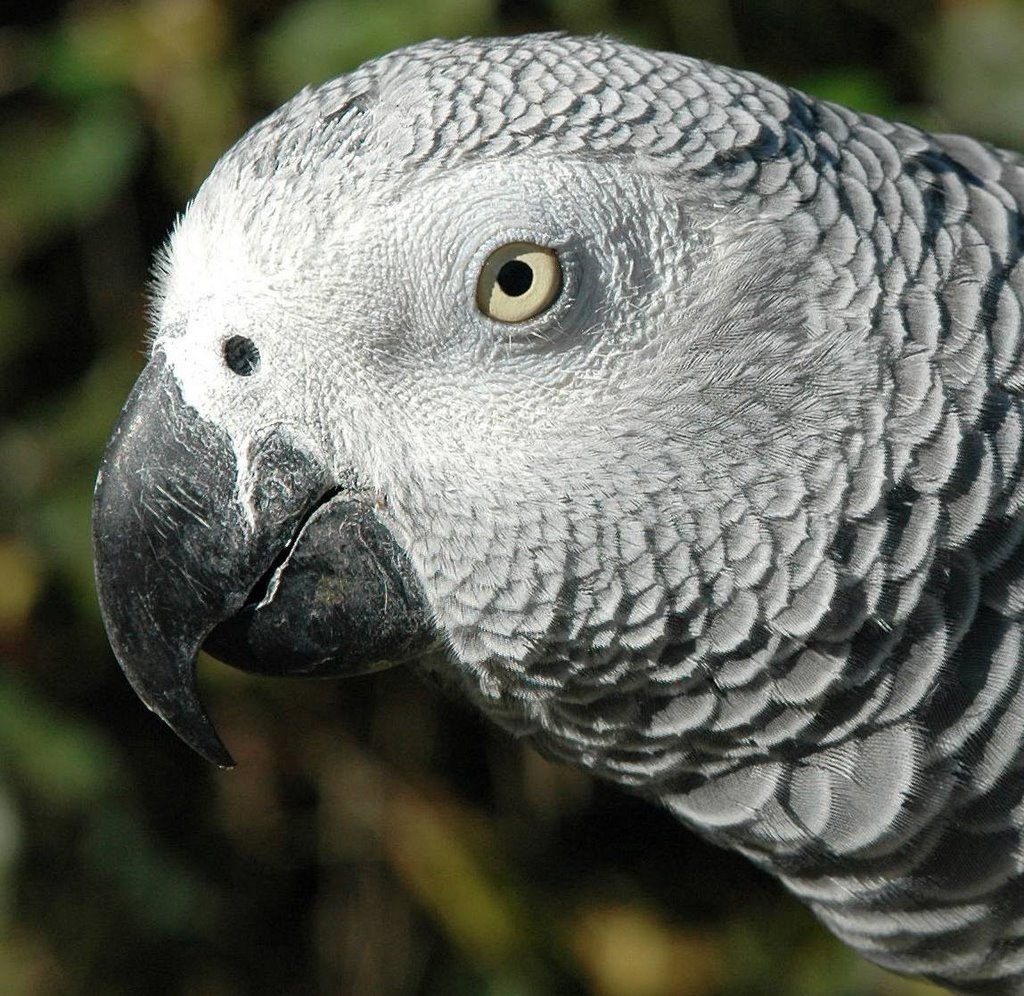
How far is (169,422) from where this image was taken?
98 centimetres

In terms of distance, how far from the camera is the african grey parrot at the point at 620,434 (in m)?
0.92

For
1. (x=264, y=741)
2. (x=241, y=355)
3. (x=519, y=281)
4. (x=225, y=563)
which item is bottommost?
(x=264, y=741)

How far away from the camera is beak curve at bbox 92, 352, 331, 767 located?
96cm

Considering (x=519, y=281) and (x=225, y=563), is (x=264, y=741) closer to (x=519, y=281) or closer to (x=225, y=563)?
(x=225, y=563)

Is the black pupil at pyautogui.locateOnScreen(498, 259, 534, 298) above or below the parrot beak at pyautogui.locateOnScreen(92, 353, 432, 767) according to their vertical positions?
above

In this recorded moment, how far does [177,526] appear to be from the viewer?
980 mm

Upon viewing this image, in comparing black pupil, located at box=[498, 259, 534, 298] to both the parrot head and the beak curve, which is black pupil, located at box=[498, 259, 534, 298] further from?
the beak curve

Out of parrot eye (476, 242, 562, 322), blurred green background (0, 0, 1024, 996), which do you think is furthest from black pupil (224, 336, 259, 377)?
blurred green background (0, 0, 1024, 996)

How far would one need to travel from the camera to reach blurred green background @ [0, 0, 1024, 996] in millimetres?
1831

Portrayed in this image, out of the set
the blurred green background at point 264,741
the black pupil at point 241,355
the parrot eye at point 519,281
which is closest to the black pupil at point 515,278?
the parrot eye at point 519,281

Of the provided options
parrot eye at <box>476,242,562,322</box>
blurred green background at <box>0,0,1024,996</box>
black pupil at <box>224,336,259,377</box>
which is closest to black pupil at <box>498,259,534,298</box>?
parrot eye at <box>476,242,562,322</box>

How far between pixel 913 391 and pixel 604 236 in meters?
0.27

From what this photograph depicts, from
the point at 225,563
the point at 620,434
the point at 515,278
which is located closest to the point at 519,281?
the point at 515,278

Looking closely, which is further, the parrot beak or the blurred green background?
the blurred green background
